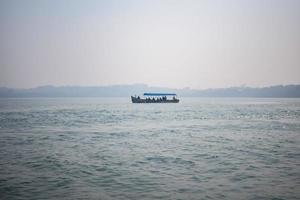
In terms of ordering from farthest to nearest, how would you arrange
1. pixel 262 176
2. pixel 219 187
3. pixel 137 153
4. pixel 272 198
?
pixel 137 153, pixel 262 176, pixel 219 187, pixel 272 198

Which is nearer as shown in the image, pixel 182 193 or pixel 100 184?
pixel 182 193

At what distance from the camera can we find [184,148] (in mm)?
20578

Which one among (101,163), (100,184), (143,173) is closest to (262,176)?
(143,173)

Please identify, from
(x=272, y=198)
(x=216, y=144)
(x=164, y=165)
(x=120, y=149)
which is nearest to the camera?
(x=272, y=198)

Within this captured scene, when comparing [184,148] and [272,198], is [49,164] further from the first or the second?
[272,198]

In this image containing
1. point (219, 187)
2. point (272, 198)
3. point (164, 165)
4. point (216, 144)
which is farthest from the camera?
point (216, 144)

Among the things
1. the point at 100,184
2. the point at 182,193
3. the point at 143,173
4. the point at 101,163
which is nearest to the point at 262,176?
the point at 182,193

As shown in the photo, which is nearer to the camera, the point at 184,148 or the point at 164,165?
the point at 164,165

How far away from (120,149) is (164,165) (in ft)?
19.5

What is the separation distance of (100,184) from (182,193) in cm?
349

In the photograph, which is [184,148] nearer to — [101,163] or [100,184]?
[101,163]

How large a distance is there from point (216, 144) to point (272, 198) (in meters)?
12.6

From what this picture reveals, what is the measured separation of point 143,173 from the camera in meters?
13.4

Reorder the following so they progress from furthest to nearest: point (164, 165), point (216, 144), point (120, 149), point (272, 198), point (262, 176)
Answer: point (216, 144) < point (120, 149) < point (164, 165) < point (262, 176) < point (272, 198)
